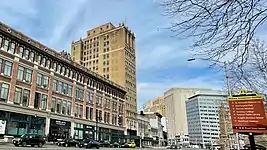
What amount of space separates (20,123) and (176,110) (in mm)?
124672

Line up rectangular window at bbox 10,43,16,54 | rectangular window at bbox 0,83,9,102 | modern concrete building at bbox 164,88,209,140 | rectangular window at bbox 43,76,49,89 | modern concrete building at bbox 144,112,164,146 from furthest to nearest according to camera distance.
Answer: modern concrete building at bbox 164,88,209,140, modern concrete building at bbox 144,112,164,146, rectangular window at bbox 43,76,49,89, rectangular window at bbox 10,43,16,54, rectangular window at bbox 0,83,9,102

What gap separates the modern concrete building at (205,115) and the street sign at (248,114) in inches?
1070

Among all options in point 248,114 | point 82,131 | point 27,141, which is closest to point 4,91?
point 27,141

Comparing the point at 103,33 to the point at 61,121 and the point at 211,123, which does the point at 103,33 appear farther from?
the point at 61,121

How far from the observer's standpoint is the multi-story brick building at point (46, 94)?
39812 mm

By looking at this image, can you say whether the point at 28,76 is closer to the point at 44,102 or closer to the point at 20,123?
the point at 44,102

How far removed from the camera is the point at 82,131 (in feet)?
189

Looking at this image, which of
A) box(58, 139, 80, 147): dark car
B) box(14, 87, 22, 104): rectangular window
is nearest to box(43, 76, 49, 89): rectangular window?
box(14, 87, 22, 104): rectangular window

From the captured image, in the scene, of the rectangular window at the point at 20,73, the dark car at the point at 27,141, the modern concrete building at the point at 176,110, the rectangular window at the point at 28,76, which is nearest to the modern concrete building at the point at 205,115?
the modern concrete building at the point at 176,110

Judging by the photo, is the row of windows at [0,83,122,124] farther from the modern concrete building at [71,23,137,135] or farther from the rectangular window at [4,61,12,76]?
the modern concrete building at [71,23,137,135]

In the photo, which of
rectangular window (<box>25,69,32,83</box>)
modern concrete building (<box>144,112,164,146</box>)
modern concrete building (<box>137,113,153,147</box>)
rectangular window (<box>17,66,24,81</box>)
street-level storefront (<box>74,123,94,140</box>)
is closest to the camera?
rectangular window (<box>17,66,24,81</box>)

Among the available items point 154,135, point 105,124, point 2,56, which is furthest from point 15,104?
point 154,135

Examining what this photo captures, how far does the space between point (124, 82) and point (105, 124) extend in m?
24.1

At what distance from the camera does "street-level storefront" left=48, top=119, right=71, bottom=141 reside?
47.6 m
